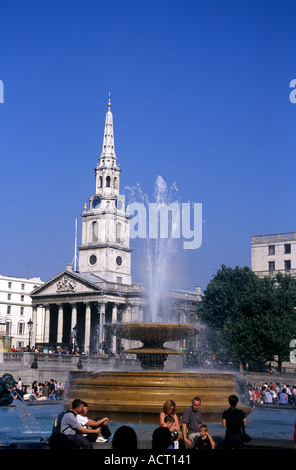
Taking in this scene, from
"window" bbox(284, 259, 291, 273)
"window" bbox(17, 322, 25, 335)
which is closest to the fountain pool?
"window" bbox(284, 259, 291, 273)

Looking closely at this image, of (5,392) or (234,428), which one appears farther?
(5,392)

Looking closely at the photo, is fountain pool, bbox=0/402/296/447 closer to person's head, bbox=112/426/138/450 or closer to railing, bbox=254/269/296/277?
person's head, bbox=112/426/138/450

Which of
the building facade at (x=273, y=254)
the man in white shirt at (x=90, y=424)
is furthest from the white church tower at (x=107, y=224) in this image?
the man in white shirt at (x=90, y=424)

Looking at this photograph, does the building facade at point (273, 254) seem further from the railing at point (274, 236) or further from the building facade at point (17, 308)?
the building facade at point (17, 308)

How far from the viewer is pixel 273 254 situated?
9306cm

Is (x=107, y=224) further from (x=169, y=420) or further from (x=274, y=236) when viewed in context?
(x=169, y=420)

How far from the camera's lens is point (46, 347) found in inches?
2776

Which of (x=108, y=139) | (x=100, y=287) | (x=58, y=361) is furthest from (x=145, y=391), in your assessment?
(x=108, y=139)

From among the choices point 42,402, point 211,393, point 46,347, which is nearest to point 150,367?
point 211,393

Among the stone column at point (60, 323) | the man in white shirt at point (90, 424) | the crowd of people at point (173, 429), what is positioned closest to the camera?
the crowd of people at point (173, 429)

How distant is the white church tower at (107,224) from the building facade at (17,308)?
13822 mm

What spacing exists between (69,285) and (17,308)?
20277mm

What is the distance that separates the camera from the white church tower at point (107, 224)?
99.0 metres

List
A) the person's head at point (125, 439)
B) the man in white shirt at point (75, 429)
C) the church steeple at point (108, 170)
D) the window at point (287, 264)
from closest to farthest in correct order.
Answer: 1. the person's head at point (125, 439)
2. the man in white shirt at point (75, 429)
3. the window at point (287, 264)
4. the church steeple at point (108, 170)
